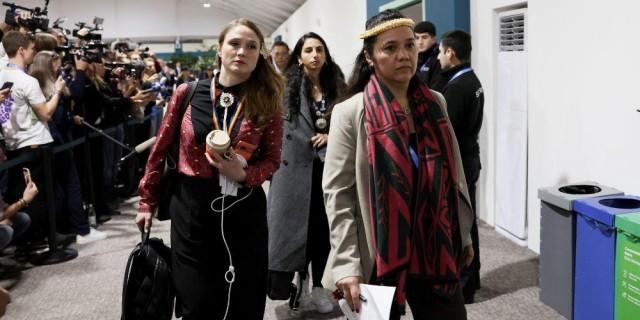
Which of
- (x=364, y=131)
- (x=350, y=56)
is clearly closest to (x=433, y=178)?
(x=364, y=131)

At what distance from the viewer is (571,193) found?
3.20 metres

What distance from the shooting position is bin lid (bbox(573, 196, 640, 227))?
273cm

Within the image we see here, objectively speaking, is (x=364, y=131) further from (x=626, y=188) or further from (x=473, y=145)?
(x=626, y=188)

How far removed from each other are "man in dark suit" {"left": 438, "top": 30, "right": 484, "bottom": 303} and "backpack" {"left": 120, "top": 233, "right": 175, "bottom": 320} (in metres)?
1.78

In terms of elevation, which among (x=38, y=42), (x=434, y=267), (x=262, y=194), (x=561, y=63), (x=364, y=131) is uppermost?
(x=38, y=42)

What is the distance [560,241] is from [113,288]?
2718 millimetres

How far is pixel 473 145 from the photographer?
3418 mm

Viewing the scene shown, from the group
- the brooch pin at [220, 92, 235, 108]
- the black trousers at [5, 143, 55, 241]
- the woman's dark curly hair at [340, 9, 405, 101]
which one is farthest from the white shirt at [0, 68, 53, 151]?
the woman's dark curly hair at [340, 9, 405, 101]

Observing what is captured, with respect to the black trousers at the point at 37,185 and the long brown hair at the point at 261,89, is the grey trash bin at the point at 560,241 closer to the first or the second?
the long brown hair at the point at 261,89

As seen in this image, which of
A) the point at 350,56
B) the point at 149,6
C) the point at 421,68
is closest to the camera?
the point at 421,68

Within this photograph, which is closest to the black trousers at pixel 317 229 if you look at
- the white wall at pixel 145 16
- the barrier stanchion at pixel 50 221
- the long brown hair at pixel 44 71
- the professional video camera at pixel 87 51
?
the barrier stanchion at pixel 50 221

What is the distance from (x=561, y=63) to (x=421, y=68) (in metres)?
0.94

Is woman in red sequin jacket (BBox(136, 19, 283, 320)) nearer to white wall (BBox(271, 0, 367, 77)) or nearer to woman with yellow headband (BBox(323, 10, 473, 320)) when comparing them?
woman with yellow headband (BBox(323, 10, 473, 320))

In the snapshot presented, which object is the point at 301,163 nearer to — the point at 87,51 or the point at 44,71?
the point at 44,71
